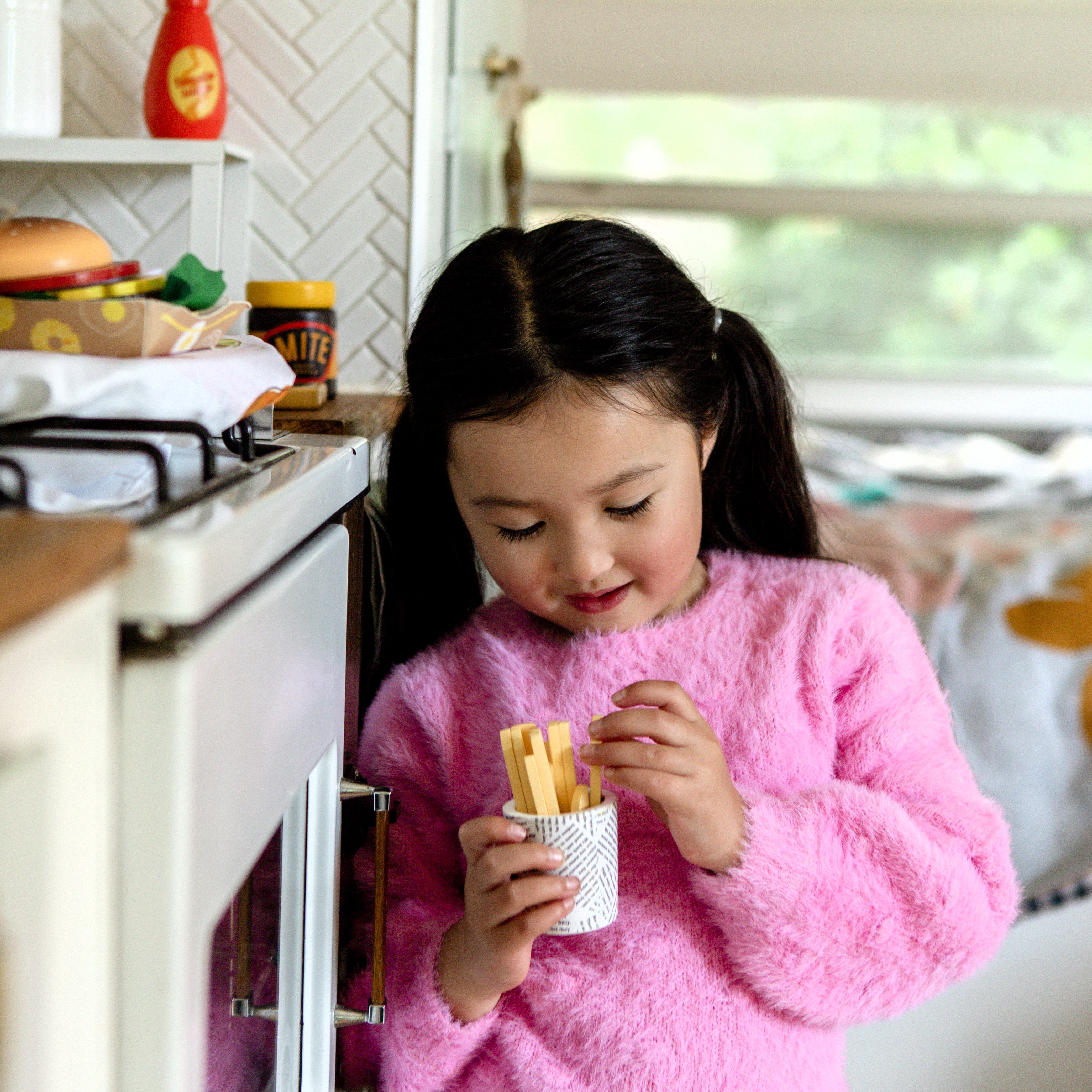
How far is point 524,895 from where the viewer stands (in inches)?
28.8

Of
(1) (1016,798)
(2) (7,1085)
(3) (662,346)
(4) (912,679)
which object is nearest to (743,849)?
(4) (912,679)

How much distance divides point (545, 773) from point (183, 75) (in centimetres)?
87

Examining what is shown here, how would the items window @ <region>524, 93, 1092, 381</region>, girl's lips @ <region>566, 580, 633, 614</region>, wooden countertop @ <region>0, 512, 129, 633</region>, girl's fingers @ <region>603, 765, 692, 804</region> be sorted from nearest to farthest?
wooden countertop @ <region>0, 512, 129, 633</region> → girl's fingers @ <region>603, 765, 692, 804</region> → girl's lips @ <region>566, 580, 633, 614</region> → window @ <region>524, 93, 1092, 381</region>

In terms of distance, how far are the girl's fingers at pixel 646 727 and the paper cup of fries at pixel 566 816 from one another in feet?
0.08

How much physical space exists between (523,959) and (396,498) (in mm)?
418

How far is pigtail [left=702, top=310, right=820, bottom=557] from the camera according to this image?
103 centimetres

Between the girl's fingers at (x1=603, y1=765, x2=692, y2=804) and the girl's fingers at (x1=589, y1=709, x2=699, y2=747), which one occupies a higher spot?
the girl's fingers at (x1=589, y1=709, x2=699, y2=747)

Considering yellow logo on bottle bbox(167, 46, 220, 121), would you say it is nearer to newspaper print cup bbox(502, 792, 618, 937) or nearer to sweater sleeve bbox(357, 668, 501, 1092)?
sweater sleeve bbox(357, 668, 501, 1092)

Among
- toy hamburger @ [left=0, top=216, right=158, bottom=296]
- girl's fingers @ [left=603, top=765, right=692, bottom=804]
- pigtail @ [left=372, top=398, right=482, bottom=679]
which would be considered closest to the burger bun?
toy hamburger @ [left=0, top=216, right=158, bottom=296]

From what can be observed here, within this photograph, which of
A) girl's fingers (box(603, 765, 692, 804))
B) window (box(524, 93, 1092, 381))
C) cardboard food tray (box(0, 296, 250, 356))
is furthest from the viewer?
window (box(524, 93, 1092, 381))

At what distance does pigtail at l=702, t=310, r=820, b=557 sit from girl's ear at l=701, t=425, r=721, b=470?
0.19 feet

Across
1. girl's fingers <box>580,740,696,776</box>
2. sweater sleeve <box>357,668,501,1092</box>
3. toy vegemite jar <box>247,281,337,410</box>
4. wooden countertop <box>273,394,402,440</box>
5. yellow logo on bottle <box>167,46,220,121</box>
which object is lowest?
sweater sleeve <box>357,668,501,1092</box>

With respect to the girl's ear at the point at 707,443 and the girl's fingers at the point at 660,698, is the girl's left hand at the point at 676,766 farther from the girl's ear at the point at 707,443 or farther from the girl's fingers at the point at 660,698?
the girl's ear at the point at 707,443

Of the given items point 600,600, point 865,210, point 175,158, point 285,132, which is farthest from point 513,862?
point 865,210
